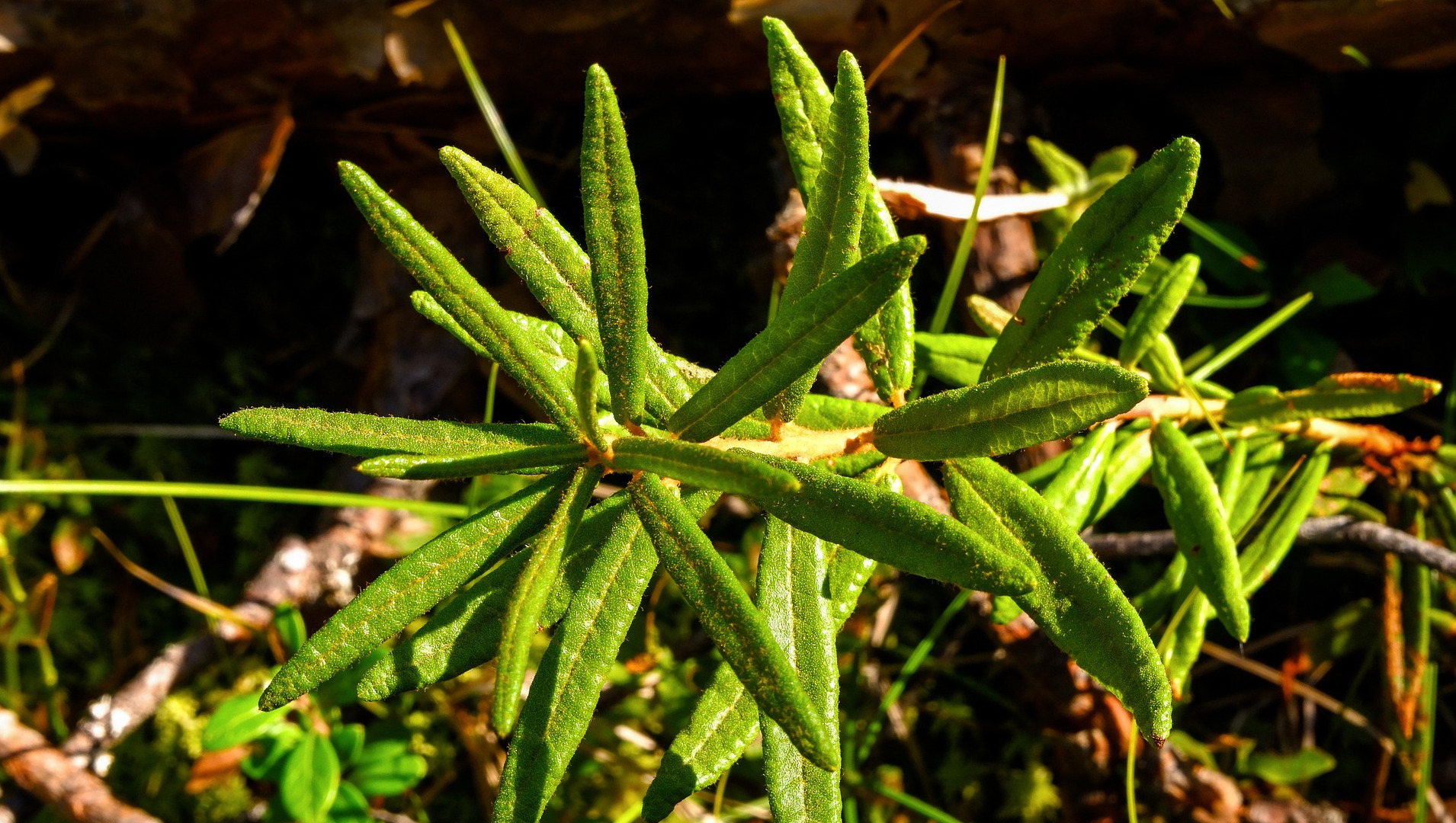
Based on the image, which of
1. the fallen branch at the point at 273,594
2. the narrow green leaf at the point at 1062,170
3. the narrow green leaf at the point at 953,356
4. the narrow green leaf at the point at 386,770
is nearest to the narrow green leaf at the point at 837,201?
the narrow green leaf at the point at 953,356

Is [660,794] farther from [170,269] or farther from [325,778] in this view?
[170,269]

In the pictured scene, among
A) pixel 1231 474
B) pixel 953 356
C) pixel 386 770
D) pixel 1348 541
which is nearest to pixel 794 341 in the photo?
pixel 953 356

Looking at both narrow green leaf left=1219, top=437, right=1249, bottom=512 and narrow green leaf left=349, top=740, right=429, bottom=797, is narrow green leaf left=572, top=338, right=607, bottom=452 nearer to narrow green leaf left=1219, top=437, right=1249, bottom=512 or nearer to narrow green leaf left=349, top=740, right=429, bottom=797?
narrow green leaf left=1219, top=437, right=1249, bottom=512

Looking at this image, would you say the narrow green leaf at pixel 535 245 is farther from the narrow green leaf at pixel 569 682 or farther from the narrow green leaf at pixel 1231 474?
the narrow green leaf at pixel 1231 474

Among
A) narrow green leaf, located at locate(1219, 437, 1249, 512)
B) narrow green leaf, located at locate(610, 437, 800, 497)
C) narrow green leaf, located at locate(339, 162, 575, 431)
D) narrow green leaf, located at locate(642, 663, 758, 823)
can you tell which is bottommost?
narrow green leaf, located at locate(642, 663, 758, 823)

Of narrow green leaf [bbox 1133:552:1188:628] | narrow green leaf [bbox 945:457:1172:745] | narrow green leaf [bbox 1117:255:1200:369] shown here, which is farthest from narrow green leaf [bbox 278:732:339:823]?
narrow green leaf [bbox 1117:255:1200:369]

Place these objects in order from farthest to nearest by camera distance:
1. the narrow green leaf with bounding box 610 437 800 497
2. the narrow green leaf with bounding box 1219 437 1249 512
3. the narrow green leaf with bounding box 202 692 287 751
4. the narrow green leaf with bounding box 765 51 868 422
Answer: the narrow green leaf with bounding box 202 692 287 751 → the narrow green leaf with bounding box 1219 437 1249 512 → the narrow green leaf with bounding box 765 51 868 422 → the narrow green leaf with bounding box 610 437 800 497

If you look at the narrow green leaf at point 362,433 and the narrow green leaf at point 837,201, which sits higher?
the narrow green leaf at point 837,201

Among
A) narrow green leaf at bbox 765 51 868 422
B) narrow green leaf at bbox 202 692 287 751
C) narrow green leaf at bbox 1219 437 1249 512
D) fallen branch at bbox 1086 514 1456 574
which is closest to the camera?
narrow green leaf at bbox 765 51 868 422
